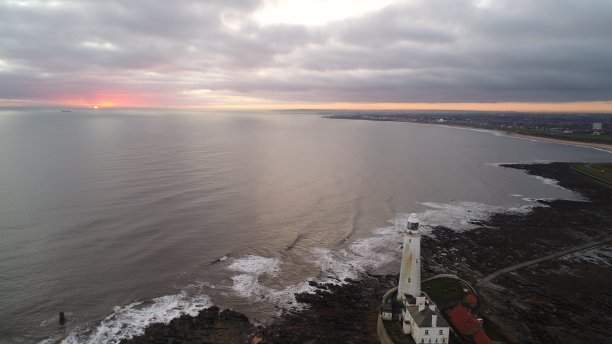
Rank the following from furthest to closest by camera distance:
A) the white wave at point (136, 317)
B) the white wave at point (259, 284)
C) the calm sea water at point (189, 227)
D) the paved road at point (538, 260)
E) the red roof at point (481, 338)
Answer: the paved road at point (538, 260) < the white wave at point (259, 284) < the calm sea water at point (189, 227) < the white wave at point (136, 317) < the red roof at point (481, 338)

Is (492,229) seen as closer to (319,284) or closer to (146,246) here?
(319,284)

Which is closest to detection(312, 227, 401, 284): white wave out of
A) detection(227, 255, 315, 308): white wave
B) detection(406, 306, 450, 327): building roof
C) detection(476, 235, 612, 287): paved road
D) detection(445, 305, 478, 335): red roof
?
detection(227, 255, 315, 308): white wave

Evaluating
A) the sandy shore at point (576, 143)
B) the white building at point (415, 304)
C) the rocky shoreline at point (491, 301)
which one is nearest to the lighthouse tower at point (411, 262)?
the white building at point (415, 304)

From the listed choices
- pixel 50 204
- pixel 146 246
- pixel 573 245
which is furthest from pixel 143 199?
pixel 573 245

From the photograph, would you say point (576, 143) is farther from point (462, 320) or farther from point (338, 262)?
point (462, 320)

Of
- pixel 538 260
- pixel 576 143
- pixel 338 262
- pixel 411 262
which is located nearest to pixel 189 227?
pixel 338 262

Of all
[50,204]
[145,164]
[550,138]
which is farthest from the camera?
[550,138]

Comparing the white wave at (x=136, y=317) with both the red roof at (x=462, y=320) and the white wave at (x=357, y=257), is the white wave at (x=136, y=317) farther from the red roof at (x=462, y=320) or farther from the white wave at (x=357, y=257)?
the red roof at (x=462, y=320)
